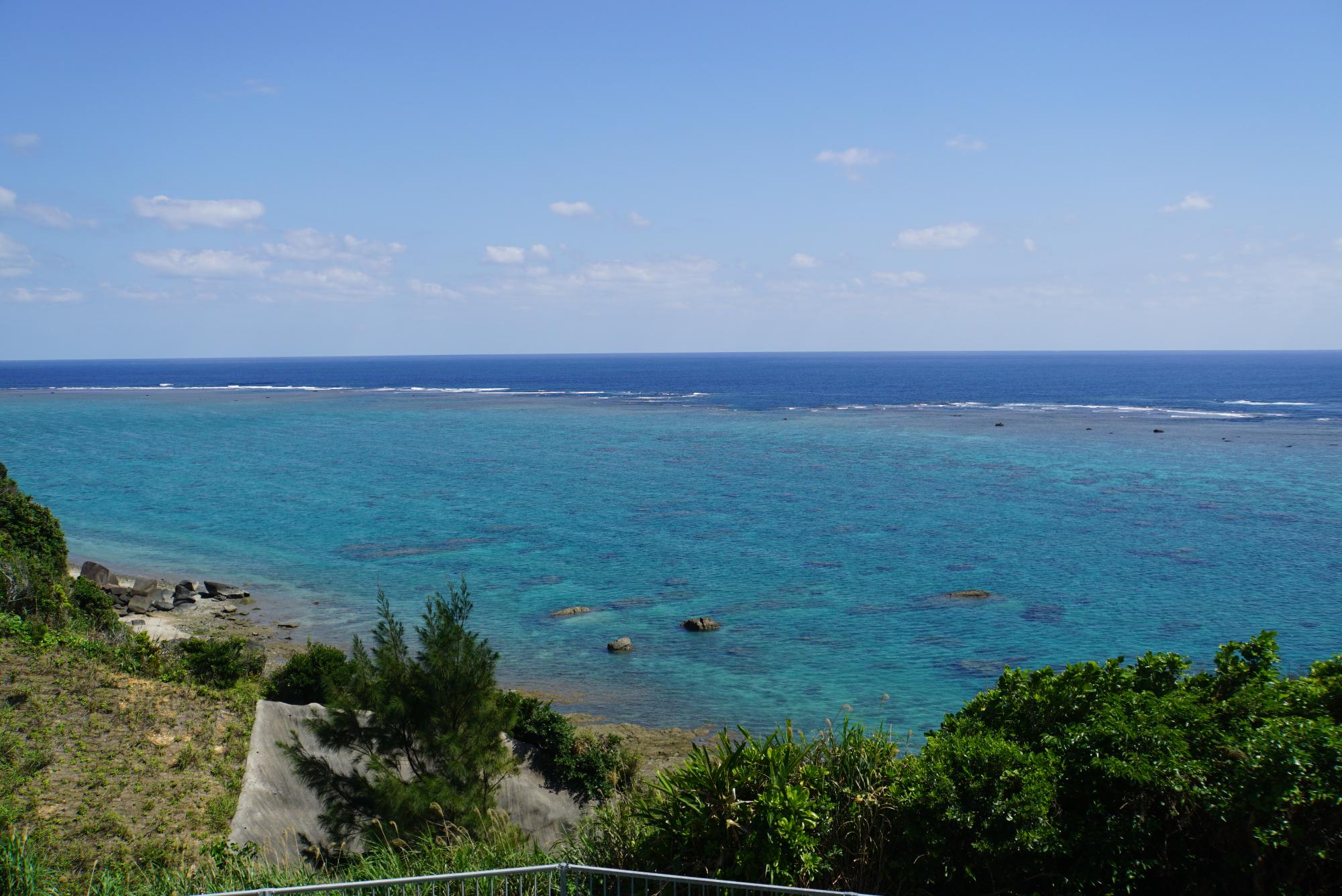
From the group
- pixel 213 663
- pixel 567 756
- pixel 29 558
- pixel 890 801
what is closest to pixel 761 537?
pixel 567 756

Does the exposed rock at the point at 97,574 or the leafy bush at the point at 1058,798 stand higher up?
the leafy bush at the point at 1058,798

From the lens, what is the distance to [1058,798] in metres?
8.58

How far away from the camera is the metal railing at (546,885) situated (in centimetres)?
757

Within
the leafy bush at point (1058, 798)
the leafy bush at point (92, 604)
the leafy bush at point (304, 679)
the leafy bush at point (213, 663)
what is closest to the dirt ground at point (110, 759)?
the leafy bush at point (213, 663)

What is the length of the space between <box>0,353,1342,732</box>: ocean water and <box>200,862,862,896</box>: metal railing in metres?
7.20

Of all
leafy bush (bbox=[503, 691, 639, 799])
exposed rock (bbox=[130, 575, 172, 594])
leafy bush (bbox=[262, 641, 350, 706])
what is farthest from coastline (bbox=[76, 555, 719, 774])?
leafy bush (bbox=[262, 641, 350, 706])

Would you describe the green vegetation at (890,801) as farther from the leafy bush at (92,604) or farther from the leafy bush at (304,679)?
the leafy bush at (92,604)

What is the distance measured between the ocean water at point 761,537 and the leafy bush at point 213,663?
8.63 m

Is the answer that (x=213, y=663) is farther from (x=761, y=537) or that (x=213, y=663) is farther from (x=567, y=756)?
(x=761, y=537)

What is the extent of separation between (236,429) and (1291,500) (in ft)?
330

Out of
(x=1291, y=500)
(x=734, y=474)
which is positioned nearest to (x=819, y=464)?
(x=734, y=474)

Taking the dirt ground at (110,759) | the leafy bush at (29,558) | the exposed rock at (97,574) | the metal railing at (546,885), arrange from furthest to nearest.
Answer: the exposed rock at (97,574) < the leafy bush at (29,558) < the dirt ground at (110,759) < the metal railing at (546,885)

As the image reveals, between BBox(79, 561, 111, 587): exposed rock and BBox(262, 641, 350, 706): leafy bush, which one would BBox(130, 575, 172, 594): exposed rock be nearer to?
BBox(79, 561, 111, 587): exposed rock

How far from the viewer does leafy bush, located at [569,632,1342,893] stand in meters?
7.69
